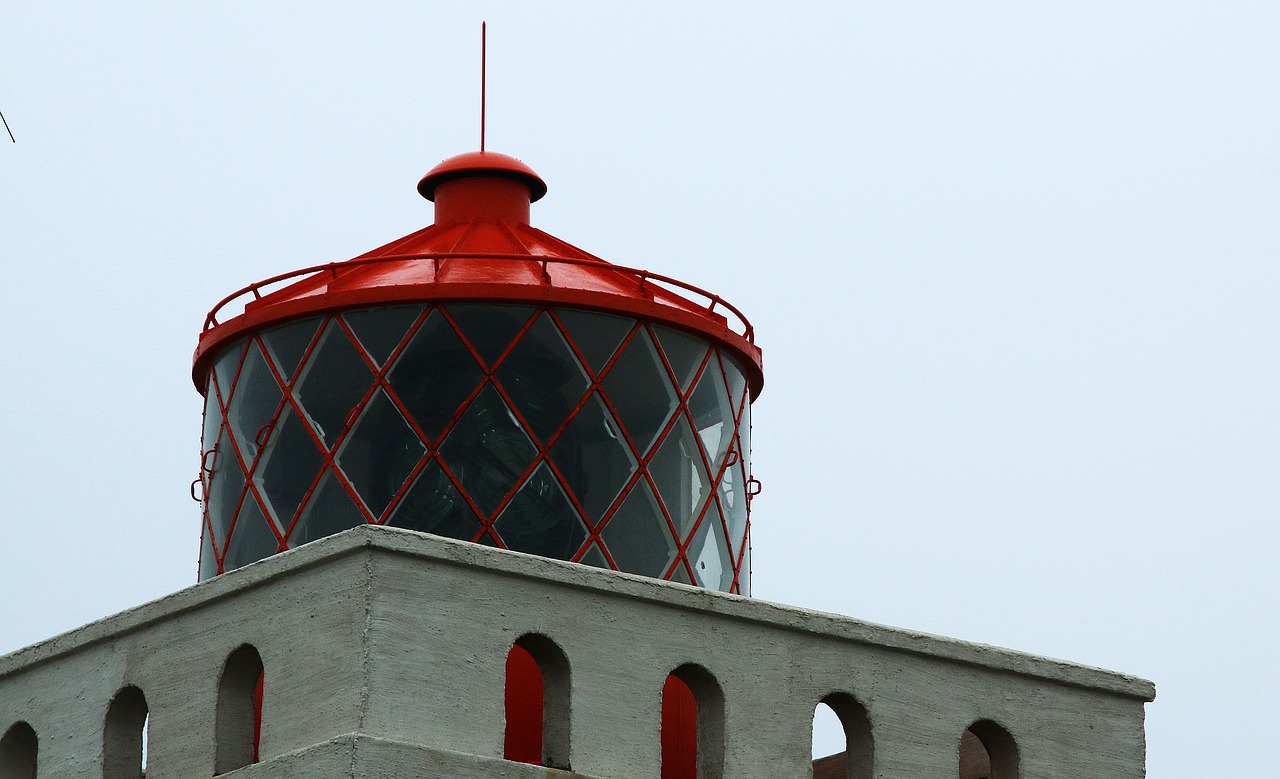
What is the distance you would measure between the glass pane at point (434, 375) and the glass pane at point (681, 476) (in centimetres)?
101

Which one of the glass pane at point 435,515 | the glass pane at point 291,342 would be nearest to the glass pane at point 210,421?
the glass pane at point 291,342

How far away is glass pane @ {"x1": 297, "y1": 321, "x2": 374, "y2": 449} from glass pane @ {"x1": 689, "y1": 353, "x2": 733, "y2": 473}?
1684 millimetres

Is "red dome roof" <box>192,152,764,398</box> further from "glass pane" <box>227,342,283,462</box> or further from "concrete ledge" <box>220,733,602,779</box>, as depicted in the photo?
"concrete ledge" <box>220,733,602,779</box>

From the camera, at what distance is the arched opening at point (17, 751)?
32.4 feet

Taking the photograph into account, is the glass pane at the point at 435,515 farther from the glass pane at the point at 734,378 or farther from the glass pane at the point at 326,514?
the glass pane at the point at 734,378

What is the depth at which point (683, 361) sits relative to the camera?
11352mm

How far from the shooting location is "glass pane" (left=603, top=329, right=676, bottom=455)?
10.9 m

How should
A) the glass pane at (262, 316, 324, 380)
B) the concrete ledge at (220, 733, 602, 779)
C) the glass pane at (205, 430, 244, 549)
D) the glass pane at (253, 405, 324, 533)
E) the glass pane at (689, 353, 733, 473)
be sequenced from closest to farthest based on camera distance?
the concrete ledge at (220, 733, 602, 779), the glass pane at (253, 405, 324, 533), the glass pane at (262, 316, 324, 380), the glass pane at (205, 430, 244, 549), the glass pane at (689, 353, 733, 473)

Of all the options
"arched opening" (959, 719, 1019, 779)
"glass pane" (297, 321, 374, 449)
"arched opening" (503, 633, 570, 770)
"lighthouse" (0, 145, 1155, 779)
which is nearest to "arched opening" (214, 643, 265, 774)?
"lighthouse" (0, 145, 1155, 779)

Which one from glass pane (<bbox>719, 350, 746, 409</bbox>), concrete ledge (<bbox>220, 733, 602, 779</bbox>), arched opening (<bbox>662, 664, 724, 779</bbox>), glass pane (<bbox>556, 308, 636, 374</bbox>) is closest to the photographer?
concrete ledge (<bbox>220, 733, 602, 779</bbox>)

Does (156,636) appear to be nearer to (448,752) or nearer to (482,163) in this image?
(448,752)

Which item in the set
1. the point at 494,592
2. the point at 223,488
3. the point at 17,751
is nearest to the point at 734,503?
the point at 223,488

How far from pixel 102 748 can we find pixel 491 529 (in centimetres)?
A: 207

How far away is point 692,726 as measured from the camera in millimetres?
10688
